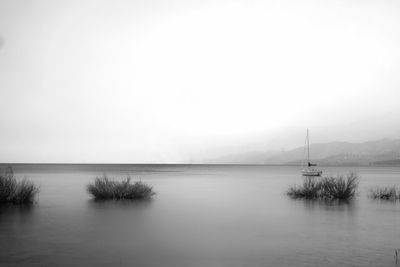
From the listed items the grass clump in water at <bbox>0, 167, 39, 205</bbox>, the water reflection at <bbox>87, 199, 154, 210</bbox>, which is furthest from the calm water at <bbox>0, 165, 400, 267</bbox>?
the grass clump in water at <bbox>0, 167, 39, 205</bbox>

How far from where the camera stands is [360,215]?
1953 cm

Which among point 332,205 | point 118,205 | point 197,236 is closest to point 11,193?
point 118,205

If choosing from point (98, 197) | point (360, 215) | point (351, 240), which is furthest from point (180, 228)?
point (98, 197)

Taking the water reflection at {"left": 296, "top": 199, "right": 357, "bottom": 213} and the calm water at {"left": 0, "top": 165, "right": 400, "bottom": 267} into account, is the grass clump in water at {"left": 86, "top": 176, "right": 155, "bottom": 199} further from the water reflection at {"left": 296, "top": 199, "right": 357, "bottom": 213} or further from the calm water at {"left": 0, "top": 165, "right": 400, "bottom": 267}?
the water reflection at {"left": 296, "top": 199, "right": 357, "bottom": 213}

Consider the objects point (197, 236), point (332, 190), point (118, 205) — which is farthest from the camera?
point (332, 190)

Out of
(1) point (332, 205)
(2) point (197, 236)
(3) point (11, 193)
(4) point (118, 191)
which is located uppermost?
(3) point (11, 193)

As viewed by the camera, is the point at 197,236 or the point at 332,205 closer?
the point at 197,236

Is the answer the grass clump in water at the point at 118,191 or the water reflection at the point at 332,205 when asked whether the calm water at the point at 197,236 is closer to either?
Answer: the water reflection at the point at 332,205

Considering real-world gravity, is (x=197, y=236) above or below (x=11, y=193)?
below

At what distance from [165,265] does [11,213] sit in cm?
1223

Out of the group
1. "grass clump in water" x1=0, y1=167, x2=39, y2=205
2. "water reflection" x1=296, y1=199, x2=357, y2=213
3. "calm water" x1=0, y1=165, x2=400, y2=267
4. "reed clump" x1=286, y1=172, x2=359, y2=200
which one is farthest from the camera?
"reed clump" x1=286, y1=172, x2=359, y2=200

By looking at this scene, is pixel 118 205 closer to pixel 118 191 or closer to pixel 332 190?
pixel 118 191

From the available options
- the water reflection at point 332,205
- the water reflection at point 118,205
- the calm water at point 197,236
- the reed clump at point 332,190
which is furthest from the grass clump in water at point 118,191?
the reed clump at point 332,190

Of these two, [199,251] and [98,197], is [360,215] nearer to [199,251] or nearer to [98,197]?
[199,251]
